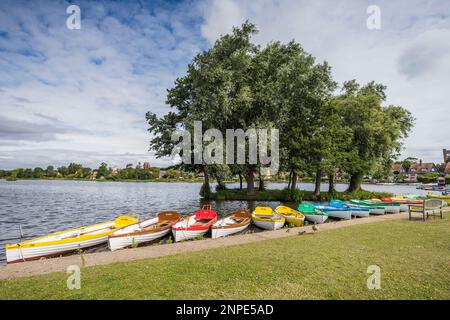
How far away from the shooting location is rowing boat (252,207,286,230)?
1673 cm

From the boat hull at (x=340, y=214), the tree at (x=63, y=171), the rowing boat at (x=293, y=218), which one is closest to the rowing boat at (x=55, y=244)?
the rowing boat at (x=293, y=218)

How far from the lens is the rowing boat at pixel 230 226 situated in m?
14.8

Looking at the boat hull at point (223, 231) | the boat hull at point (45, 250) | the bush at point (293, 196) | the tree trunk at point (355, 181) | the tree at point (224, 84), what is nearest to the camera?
the boat hull at point (45, 250)

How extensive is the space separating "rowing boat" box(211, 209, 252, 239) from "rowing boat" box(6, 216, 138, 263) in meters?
5.61

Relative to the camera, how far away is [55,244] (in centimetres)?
1253

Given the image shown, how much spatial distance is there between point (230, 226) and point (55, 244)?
8.86 meters

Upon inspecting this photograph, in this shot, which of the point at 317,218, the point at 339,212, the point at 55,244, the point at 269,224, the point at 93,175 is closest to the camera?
the point at 55,244

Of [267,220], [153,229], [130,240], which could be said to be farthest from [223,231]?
[130,240]

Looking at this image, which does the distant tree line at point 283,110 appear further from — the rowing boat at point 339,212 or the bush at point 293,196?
the rowing boat at point 339,212

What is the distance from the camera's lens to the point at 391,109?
1585 inches

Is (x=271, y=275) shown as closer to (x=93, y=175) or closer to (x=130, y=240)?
(x=130, y=240)

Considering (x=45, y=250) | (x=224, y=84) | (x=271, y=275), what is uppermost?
(x=224, y=84)

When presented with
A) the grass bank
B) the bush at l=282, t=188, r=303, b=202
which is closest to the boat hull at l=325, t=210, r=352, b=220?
the grass bank
